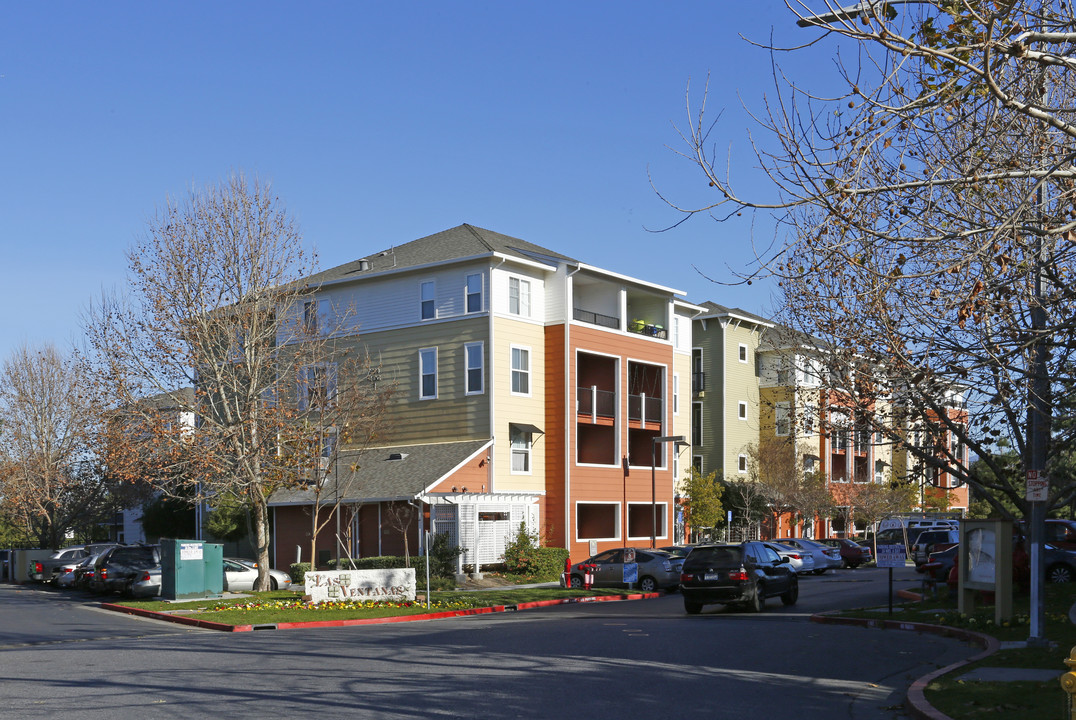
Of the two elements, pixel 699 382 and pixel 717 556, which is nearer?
pixel 717 556

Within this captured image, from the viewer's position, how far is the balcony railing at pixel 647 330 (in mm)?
46281

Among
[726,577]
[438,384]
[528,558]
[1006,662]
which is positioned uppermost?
[438,384]

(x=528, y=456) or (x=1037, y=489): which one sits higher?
(x=1037, y=489)

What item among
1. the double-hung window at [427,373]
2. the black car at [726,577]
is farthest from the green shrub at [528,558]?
the black car at [726,577]

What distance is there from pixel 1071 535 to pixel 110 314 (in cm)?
2932

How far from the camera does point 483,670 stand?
13844 mm

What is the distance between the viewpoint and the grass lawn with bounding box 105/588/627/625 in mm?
24430

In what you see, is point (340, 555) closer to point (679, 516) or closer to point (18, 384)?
point (679, 516)

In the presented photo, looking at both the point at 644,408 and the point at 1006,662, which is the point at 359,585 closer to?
the point at 1006,662

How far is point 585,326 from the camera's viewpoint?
137 feet

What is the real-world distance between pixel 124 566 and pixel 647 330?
23597 mm

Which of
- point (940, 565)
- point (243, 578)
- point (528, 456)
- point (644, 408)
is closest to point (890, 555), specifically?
point (940, 565)

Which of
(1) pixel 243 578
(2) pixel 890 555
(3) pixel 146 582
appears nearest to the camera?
(2) pixel 890 555

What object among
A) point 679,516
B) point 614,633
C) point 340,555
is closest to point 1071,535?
point 614,633
